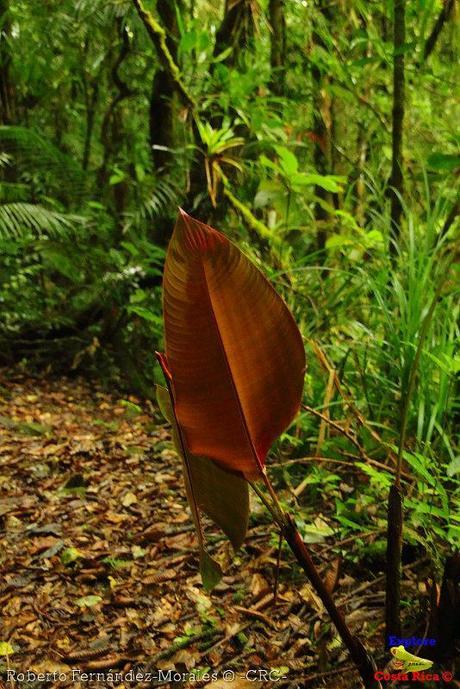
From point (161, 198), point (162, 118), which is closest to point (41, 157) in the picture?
point (162, 118)

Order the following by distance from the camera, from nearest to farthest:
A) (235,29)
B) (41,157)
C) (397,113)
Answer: (397,113) → (235,29) → (41,157)

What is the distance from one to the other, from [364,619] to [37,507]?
1.42m

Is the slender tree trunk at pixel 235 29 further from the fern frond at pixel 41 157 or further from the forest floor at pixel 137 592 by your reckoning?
the forest floor at pixel 137 592

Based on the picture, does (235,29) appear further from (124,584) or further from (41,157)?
(124,584)

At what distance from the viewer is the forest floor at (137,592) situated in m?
1.32

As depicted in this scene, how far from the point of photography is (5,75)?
Result: 197 inches

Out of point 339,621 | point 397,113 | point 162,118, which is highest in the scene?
point 162,118

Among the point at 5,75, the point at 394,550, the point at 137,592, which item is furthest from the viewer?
the point at 5,75

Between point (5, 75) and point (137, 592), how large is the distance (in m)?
5.01

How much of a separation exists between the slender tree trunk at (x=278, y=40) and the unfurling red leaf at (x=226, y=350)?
10.9ft

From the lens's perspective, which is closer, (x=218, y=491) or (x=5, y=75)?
(x=218, y=491)

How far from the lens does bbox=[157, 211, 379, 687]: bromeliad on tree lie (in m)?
0.86

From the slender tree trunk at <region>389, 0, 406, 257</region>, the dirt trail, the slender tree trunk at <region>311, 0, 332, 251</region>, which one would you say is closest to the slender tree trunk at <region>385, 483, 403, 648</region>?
the dirt trail

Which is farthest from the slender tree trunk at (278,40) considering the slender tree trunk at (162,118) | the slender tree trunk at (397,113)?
the slender tree trunk at (397,113)
